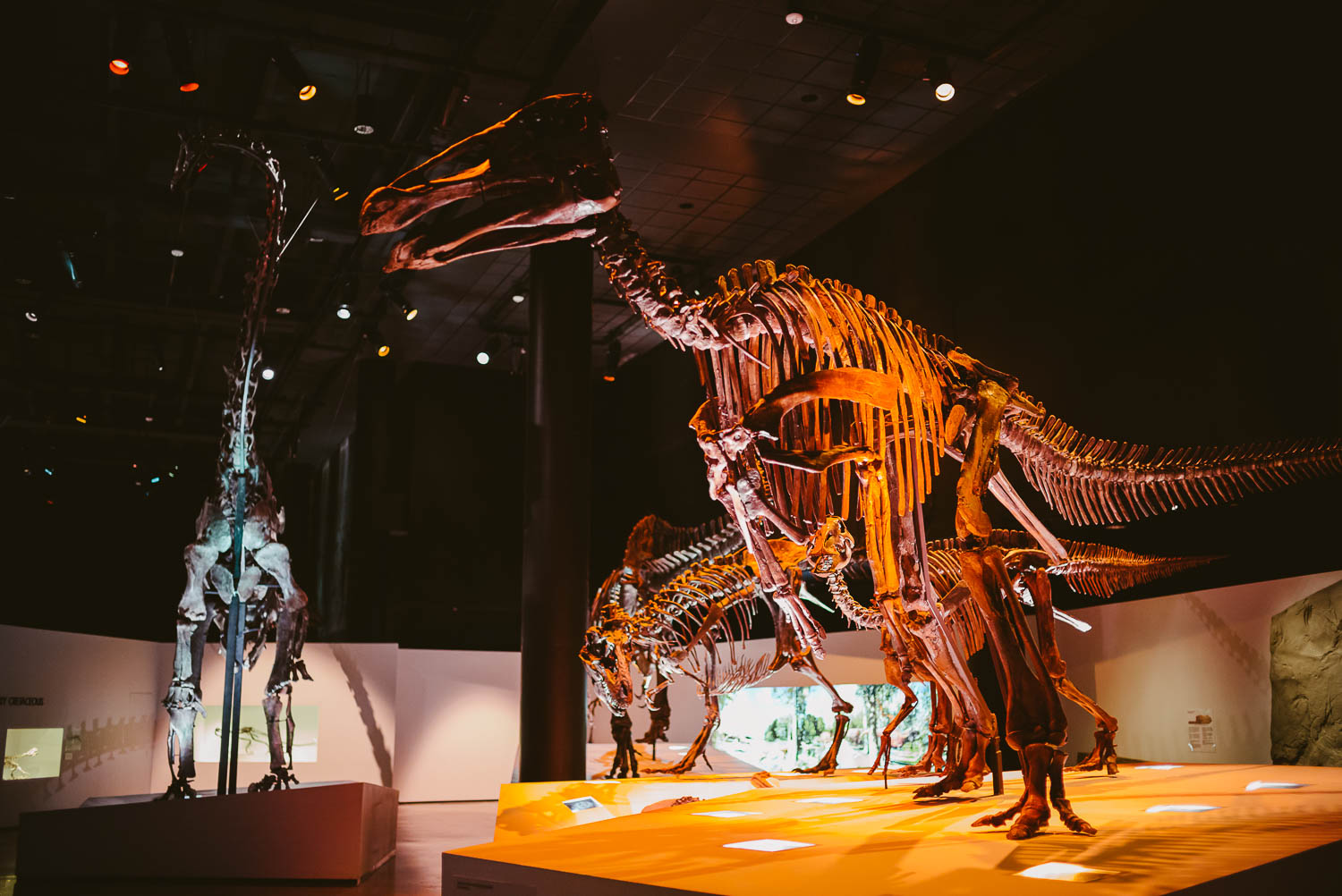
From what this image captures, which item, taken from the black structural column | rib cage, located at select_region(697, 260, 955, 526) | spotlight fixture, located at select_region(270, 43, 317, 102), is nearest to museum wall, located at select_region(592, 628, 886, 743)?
the black structural column

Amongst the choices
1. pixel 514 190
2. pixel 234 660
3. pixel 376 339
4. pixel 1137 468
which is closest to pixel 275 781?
pixel 234 660

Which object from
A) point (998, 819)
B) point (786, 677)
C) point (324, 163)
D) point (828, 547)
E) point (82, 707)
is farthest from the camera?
point (786, 677)

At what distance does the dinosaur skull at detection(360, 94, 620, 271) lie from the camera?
472 centimetres

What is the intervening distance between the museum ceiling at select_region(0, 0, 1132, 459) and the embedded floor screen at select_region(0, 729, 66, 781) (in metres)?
5.28

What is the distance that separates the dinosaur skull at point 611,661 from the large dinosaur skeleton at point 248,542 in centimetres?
255

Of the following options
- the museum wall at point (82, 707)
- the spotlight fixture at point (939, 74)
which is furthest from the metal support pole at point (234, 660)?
the spotlight fixture at point (939, 74)

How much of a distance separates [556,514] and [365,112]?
458 cm

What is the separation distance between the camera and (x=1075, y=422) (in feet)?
30.5

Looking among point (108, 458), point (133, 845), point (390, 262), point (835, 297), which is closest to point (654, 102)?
point (835, 297)

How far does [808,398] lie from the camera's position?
5.32 m

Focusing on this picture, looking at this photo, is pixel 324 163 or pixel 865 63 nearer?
pixel 865 63

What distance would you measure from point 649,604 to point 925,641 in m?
4.42

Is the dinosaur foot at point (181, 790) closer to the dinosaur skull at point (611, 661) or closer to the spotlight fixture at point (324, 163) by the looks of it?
the dinosaur skull at point (611, 661)

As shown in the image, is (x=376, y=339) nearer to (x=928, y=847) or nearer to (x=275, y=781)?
(x=275, y=781)
